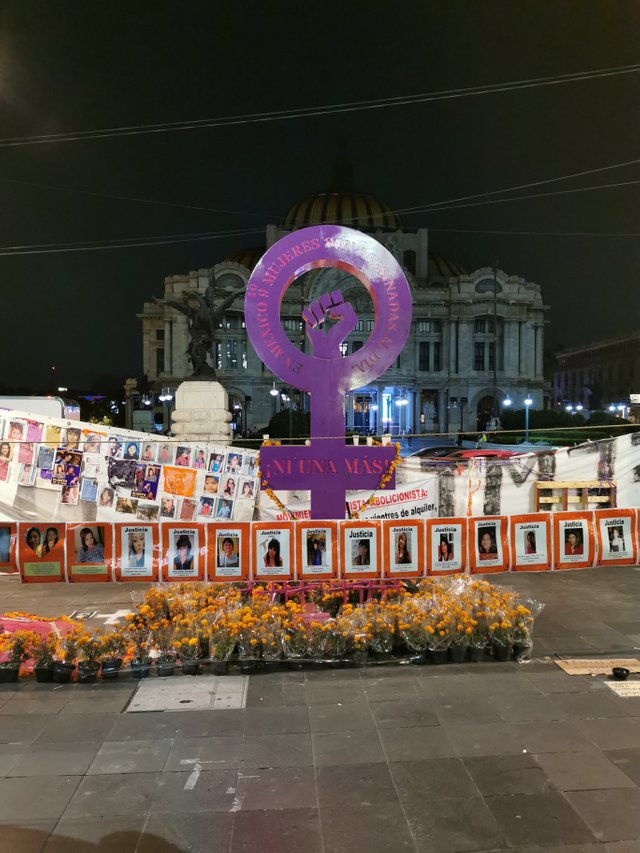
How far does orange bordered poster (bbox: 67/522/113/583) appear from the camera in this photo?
7.63 m

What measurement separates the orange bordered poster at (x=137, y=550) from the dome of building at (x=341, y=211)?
76.0 meters

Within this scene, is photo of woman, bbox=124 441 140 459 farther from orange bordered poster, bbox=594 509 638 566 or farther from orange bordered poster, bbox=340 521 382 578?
orange bordered poster, bbox=594 509 638 566

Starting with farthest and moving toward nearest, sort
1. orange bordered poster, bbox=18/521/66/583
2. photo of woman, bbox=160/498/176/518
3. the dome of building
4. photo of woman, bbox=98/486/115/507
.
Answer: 1. the dome of building
2. photo of woman, bbox=160/498/176/518
3. photo of woman, bbox=98/486/115/507
4. orange bordered poster, bbox=18/521/66/583

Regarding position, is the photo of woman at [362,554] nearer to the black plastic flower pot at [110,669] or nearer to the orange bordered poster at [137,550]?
the orange bordered poster at [137,550]

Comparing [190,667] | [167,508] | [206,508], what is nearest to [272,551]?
[190,667]

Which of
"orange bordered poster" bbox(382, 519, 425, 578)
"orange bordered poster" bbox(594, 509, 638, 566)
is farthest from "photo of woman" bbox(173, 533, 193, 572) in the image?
"orange bordered poster" bbox(594, 509, 638, 566)

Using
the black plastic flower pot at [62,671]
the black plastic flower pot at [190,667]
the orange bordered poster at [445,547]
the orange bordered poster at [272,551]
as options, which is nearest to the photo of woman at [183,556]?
the orange bordered poster at [272,551]

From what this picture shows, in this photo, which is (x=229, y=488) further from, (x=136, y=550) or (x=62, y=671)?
(x=62, y=671)

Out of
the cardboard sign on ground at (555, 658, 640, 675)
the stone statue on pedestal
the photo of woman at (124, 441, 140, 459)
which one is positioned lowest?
the cardboard sign on ground at (555, 658, 640, 675)

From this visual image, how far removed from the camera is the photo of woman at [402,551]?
7844mm

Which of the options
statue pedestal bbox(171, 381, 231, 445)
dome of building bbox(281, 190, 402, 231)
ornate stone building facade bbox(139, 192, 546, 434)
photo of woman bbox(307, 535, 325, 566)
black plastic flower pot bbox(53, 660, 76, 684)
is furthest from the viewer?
dome of building bbox(281, 190, 402, 231)

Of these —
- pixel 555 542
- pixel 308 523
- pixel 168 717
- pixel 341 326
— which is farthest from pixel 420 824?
pixel 341 326

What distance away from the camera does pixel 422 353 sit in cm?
7088

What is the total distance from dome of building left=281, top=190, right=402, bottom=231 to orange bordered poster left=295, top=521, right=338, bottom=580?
75826 mm
